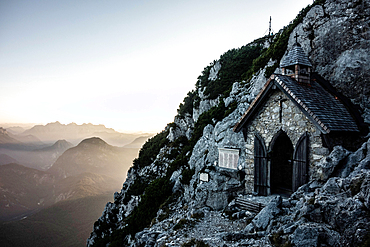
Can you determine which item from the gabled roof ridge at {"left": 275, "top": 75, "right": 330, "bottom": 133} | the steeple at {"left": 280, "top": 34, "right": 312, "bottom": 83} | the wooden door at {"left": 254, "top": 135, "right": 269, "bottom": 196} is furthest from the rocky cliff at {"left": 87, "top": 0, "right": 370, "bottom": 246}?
the steeple at {"left": 280, "top": 34, "right": 312, "bottom": 83}

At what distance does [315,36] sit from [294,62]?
149 inches

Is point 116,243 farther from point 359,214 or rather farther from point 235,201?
point 359,214

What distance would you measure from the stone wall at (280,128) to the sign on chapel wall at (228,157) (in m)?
1.11

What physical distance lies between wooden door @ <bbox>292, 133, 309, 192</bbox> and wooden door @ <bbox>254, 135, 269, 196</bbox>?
1.47m

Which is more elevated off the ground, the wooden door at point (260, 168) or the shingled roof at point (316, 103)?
the shingled roof at point (316, 103)

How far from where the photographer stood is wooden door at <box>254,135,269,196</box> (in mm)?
10829

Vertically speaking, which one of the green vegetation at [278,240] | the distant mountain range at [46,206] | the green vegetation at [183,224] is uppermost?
the green vegetation at [278,240]

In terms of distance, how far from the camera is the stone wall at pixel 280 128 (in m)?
9.09

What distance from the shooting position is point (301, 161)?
30.8ft

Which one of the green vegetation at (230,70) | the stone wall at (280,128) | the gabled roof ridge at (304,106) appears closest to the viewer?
the gabled roof ridge at (304,106)

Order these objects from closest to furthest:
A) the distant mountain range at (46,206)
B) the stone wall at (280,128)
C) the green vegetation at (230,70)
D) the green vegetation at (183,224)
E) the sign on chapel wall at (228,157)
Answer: the stone wall at (280,128) → the green vegetation at (183,224) → the sign on chapel wall at (228,157) → the green vegetation at (230,70) → the distant mountain range at (46,206)

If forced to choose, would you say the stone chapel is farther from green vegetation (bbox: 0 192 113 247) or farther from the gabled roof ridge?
green vegetation (bbox: 0 192 113 247)

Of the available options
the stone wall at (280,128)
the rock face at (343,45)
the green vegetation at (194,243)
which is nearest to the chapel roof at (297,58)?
the stone wall at (280,128)

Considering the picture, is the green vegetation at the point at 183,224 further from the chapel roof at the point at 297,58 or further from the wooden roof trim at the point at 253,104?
the chapel roof at the point at 297,58
